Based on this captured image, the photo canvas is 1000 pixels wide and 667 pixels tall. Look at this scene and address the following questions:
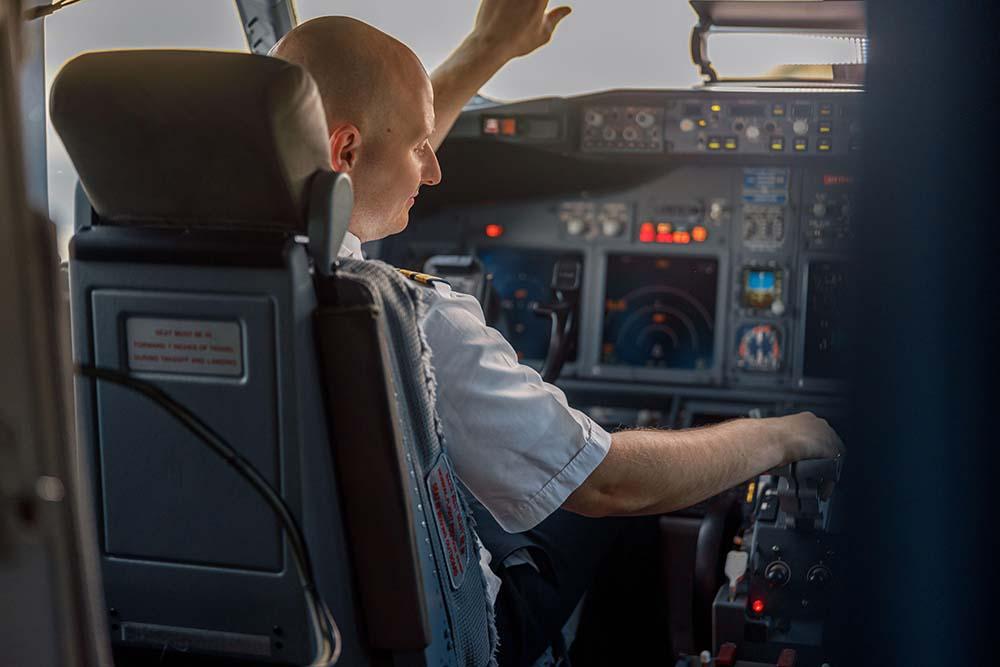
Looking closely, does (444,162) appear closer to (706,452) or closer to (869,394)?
(706,452)

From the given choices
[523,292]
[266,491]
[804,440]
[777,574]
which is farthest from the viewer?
[523,292]

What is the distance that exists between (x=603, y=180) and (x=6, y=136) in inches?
120

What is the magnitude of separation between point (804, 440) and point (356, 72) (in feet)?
2.72

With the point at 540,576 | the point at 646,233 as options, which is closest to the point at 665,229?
the point at 646,233

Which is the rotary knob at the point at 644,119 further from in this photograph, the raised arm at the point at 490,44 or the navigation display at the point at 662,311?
the raised arm at the point at 490,44

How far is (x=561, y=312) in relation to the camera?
3.45 m

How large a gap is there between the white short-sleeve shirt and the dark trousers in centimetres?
37

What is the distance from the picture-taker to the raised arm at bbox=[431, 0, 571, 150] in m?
2.26

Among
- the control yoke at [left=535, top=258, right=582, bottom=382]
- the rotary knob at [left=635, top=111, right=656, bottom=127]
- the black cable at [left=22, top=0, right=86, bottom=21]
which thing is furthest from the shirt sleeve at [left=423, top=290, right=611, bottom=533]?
the rotary knob at [left=635, top=111, right=656, bottom=127]

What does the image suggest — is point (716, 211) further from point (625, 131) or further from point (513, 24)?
point (513, 24)

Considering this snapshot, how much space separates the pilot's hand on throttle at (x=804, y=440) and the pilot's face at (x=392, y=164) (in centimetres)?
64

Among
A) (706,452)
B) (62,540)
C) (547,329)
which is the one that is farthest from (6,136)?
(547,329)

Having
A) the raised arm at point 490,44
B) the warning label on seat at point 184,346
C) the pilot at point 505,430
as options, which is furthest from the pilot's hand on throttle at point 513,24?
the warning label on seat at point 184,346

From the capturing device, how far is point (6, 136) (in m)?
0.60
